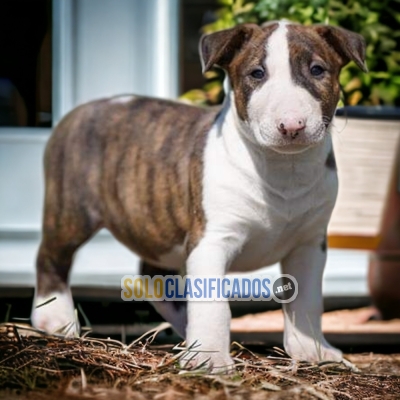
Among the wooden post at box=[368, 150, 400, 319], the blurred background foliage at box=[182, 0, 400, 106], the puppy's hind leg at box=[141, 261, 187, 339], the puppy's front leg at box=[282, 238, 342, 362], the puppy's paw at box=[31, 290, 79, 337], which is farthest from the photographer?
the wooden post at box=[368, 150, 400, 319]

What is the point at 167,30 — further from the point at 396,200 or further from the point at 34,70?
the point at 396,200

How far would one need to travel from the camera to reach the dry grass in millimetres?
1671

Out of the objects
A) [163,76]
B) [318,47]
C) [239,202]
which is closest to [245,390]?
[239,202]

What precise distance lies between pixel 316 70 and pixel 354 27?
826 millimetres

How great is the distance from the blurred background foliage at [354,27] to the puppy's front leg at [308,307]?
24.6 inches

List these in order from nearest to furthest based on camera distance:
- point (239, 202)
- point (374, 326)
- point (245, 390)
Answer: point (245, 390)
point (239, 202)
point (374, 326)

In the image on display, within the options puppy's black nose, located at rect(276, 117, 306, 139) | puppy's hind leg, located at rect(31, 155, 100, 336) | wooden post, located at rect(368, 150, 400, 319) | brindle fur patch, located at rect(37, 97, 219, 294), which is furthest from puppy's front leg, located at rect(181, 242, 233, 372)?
wooden post, located at rect(368, 150, 400, 319)

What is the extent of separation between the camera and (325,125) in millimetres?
1747

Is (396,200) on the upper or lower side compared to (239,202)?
lower

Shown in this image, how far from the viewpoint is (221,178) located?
1859 millimetres

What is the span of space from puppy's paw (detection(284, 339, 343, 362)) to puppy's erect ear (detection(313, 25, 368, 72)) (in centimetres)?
55

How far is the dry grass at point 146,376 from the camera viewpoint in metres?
1.67

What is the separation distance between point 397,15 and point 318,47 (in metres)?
0.84

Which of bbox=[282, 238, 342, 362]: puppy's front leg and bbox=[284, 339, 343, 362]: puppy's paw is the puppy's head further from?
bbox=[284, 339, 343, 362]: puppy's paw
